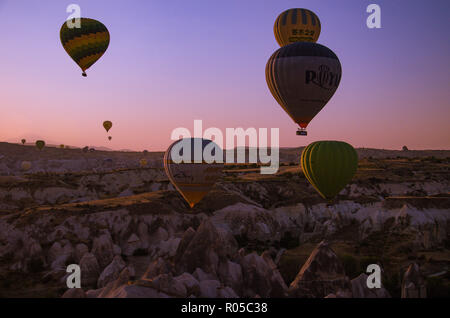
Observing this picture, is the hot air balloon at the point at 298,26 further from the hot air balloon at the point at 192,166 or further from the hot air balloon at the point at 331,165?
the hot air balloon at the point at 192,166

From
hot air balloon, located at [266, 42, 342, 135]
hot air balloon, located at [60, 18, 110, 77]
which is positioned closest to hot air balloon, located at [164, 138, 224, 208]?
hot air balloon, located at [266, 42, 342, 135]

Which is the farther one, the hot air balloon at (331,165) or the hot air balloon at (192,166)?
the hot air balloon at (192,166)

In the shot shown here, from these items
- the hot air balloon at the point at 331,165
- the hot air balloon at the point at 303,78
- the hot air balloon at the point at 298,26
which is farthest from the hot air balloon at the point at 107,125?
the hot air balloon at the point at 331,165

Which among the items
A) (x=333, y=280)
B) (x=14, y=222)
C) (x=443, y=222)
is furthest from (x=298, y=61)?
(x=14, y=222)

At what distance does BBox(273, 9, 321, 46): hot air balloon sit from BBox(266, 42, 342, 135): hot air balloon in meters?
6.29

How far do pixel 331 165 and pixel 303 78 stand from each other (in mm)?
7181

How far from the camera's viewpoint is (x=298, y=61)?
35.0 meters

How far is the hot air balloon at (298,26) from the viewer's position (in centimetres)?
4172

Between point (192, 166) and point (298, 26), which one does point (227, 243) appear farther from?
point (298, 26)

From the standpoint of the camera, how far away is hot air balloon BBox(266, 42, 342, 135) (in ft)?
115

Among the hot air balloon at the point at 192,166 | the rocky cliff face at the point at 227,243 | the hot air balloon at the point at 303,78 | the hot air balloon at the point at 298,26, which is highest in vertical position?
the hot air balloon at the point at 298,26

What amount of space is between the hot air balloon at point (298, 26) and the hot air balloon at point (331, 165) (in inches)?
437

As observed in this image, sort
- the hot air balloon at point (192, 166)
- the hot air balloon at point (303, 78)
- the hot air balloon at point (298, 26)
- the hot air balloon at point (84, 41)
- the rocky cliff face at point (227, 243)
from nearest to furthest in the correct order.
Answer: the rocky cliff face at point (227, 243)
the hot air balloon at point (303, 78)
the hot air balloon at point (192, 166)
the hot air balloon at point (298, 26)
the hot air balloon at point (84, 41)
